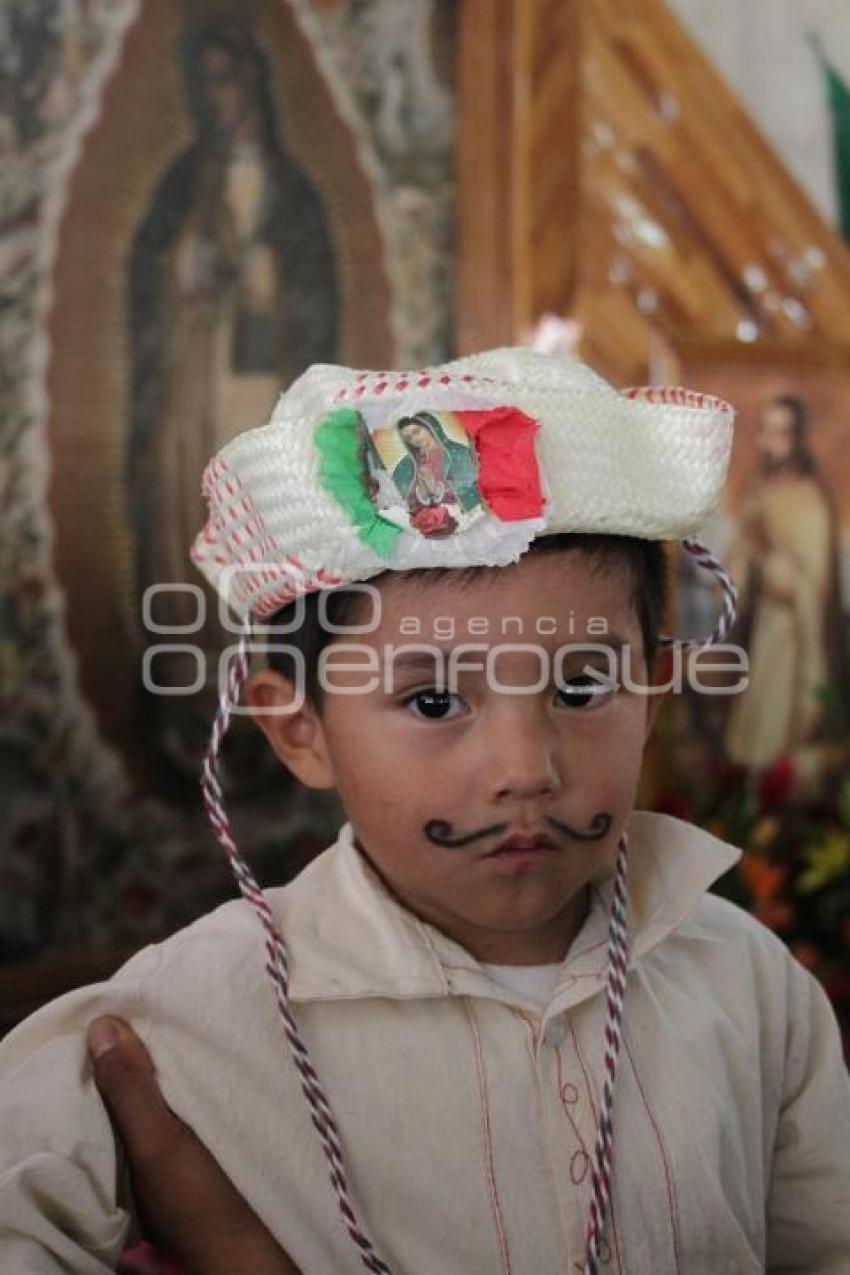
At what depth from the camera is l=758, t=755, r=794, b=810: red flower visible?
303 centimetres

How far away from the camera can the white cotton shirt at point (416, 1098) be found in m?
1.13

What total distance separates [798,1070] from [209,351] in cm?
182

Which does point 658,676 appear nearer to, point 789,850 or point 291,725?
point 291,725

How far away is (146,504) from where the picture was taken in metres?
2.59

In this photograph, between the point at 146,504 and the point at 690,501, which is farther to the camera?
the point at 146,504

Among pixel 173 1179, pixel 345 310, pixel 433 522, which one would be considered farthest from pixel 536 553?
pixel 345 310

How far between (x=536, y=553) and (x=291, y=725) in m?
0.31

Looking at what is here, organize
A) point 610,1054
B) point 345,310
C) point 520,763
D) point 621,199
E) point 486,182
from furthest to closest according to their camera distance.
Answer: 1. point 621,199
2. point 486,182
3. point 345,310
4. point 610,1054
5. point 520,763

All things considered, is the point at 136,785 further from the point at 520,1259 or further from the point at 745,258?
the point at 745,258

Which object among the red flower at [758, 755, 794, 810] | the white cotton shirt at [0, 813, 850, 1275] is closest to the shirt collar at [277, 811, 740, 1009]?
the white cotton shirt at [0, 813, 850, 1275]

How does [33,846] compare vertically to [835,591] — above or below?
below

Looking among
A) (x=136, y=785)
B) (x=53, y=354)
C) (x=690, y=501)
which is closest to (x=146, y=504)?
(x=53, y=354)

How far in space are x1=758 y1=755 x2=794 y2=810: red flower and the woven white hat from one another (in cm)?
194

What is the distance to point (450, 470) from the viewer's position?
1.11 meters
